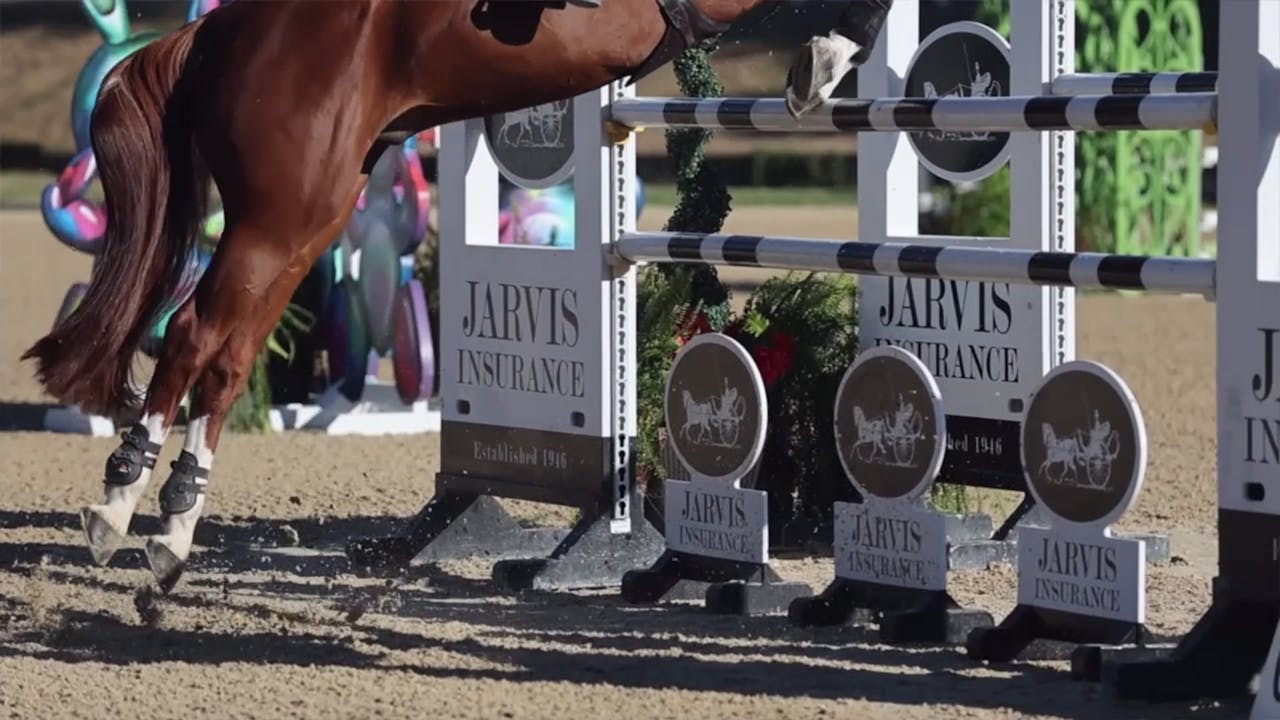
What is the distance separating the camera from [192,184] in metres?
4.89

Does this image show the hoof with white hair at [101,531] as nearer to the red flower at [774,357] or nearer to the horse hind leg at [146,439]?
the horse hind leg at [146,439]

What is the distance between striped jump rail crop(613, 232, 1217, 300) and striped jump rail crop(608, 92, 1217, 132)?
263mm

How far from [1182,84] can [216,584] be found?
2738 mm

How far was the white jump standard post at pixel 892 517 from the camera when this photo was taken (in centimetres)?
462

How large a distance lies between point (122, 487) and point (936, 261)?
1825 mm

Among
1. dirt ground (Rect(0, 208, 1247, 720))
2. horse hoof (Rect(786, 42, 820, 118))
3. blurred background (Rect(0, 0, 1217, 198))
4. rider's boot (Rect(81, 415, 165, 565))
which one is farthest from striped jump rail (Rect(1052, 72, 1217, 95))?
blurred background (Rect(0, 0, 1217, 198))

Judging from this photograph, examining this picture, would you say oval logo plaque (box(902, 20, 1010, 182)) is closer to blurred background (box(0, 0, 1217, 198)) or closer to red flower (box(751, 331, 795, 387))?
red flower (box(751, 331, 795, 387))

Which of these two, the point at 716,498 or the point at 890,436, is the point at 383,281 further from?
the point at 890,436

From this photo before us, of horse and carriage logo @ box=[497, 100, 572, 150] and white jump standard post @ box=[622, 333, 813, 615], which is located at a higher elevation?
horse and carriage logo @ box=[497, 100, 572, 150]

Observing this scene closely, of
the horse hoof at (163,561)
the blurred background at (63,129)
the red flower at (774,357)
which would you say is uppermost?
the blurred background at (63,129)

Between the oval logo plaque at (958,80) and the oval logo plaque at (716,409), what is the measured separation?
954 millimetres

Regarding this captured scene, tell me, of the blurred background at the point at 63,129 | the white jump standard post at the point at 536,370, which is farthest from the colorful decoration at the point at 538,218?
the blurred background at the point at 63,129

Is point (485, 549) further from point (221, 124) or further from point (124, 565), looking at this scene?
point (221, 124)

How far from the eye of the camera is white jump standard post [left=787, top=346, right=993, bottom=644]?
15.2 ft
